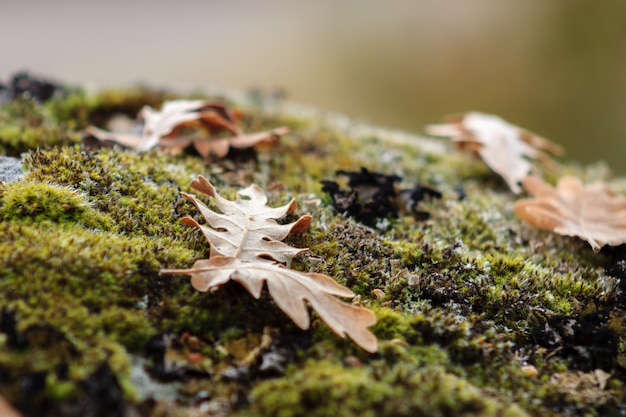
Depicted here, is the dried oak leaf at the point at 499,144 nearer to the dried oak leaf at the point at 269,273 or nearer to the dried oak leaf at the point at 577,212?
the dried oak leaf at the point at 577,212

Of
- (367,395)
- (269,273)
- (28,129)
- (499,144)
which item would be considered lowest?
(367,395)

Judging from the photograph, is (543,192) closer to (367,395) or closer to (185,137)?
→ (367,395)

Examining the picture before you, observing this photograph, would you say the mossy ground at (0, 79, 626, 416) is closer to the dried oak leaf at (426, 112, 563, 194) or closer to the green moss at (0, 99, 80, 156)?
the green moss at (0, 99, 80, 156)

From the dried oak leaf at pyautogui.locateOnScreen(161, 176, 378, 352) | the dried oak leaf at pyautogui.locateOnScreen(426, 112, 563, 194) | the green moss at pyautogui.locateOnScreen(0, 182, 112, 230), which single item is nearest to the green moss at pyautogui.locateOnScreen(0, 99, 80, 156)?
the green moss at pyautogui.locateOnScreen(0, 182, 112, 230)

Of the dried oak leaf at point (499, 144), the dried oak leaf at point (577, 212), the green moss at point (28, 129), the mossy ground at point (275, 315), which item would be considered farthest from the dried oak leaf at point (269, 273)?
the dried oak leaf at point (499, 144)

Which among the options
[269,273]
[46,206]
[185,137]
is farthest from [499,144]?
[46,206]

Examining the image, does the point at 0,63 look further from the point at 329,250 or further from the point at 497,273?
the point at 497,273
